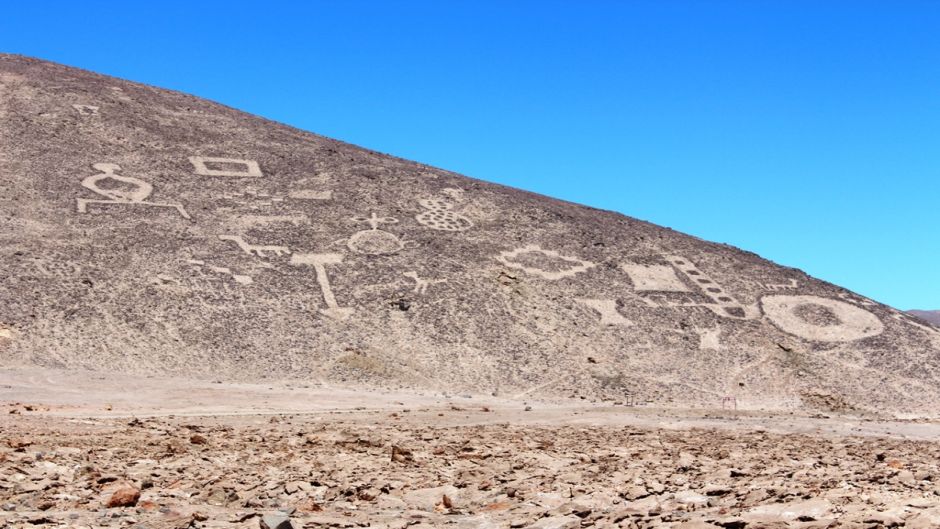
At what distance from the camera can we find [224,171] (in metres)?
46.7

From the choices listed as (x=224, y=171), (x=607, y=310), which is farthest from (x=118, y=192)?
(x=607, y=310)

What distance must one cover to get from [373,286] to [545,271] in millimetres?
7144

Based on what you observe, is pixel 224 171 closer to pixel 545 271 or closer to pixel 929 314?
pixel 545 271

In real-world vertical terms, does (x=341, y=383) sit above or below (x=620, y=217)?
below

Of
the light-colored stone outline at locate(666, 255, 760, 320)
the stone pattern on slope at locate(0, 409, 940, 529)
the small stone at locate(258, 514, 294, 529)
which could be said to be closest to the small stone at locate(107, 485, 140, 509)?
the stone pattern on slope at locate(0, 409, 940, 529)

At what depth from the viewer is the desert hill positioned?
112 ft

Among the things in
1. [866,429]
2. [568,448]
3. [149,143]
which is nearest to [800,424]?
[866,429]

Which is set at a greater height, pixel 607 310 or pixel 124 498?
pixel 607 310

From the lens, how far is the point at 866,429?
79.9 feet

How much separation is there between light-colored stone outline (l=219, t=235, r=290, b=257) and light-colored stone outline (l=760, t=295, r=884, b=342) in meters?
18.3

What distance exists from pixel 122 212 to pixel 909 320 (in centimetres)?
3075


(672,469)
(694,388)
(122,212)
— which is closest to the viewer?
(672,469)

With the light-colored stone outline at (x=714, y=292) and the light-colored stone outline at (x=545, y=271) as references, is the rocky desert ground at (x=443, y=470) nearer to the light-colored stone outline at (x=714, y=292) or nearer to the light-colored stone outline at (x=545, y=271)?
the light-colored stone outline at (x=714, y=292)

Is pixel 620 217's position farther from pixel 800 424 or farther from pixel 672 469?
pixel 672 469
